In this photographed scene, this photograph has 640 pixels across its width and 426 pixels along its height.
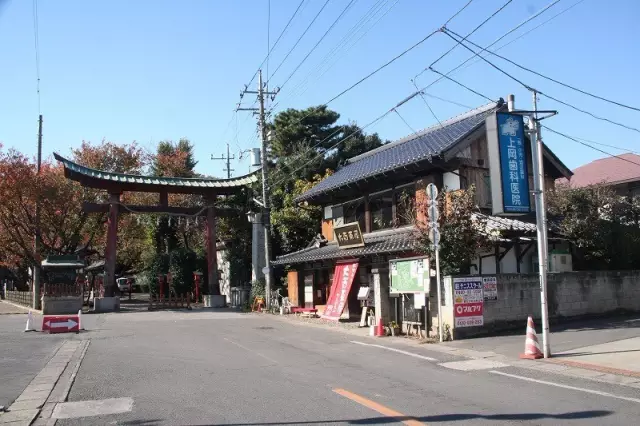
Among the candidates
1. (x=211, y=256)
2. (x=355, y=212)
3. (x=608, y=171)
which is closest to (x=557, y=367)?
(x=355, y=212)

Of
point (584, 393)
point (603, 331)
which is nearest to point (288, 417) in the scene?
point (584, 393)

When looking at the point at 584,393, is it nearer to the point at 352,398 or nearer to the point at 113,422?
the point at 352,398

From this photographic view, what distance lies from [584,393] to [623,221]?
1515cm

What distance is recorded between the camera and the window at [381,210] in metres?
22.5

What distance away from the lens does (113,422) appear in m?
7.00

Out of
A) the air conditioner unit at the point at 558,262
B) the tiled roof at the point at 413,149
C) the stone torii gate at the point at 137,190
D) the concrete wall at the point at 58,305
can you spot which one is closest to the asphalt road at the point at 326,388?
the air conditioner unit at the point at 558,262

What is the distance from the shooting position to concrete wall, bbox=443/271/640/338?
1595cm

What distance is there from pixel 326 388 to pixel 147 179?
2612 centimetres

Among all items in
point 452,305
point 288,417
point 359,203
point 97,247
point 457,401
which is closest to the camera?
point 288,417

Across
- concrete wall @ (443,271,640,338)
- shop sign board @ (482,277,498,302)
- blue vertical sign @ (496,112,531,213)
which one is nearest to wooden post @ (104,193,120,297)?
concrete wall @ (443,271,640,338)

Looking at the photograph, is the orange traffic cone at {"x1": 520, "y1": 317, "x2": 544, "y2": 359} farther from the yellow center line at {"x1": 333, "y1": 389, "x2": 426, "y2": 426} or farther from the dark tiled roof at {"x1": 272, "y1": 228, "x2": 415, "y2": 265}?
the dark tiled roof at {"x1": 272, "y1": 228, "x2": 415, "y2": 265}

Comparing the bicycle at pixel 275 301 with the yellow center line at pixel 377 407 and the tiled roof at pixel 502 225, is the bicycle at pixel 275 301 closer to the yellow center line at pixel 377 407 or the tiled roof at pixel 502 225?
the tiled roof at pixel 502 225

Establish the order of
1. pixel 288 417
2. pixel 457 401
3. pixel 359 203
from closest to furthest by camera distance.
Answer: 1. pixel 288 417
2. pixel 457 401
3. pixel 359 203

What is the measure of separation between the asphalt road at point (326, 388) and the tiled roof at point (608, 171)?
20285 mm
